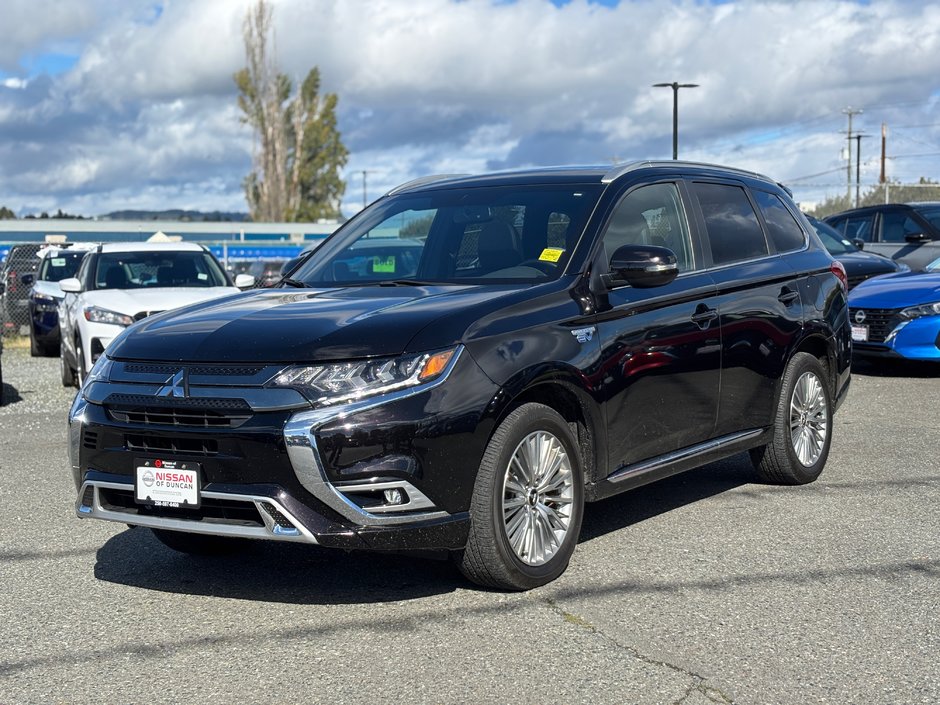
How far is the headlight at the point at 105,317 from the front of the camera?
12.4 metres

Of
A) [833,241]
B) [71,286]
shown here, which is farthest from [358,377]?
[833,241]

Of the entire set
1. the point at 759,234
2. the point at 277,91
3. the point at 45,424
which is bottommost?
the point at 45,424

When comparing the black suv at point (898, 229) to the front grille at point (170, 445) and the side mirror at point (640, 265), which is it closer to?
the side mirror at point (640, 265)

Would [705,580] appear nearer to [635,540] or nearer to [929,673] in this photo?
[635,540]

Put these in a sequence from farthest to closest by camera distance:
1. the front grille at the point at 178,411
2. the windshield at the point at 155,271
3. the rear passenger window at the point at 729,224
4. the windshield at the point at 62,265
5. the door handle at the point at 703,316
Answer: the windshield at the point at 62,265, the windshield at the point at 155,271, the rear passenger window at the point at 729,224, the door handle at the point at 703,316, the front grille at the point at 178,411

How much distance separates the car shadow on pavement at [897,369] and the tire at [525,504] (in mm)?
9017

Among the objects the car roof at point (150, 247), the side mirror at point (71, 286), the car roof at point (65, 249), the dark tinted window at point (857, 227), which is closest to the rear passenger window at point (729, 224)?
the side mirror at point (71, 286)

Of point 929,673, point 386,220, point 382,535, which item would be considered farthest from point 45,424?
point 929,673

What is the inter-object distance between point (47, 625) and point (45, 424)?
20.8ft

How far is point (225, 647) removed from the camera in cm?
454

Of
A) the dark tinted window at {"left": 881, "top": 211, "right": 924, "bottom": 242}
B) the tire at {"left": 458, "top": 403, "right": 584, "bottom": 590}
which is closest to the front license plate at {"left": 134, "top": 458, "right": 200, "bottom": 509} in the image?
the tire at {"left": 458, "top": 403, "right": 584, "bottom": 590}

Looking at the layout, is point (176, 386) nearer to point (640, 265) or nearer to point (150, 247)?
point (640, 265)

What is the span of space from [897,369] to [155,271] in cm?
850

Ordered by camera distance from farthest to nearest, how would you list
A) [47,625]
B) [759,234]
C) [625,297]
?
[759,234], [625,297], [47,625]
